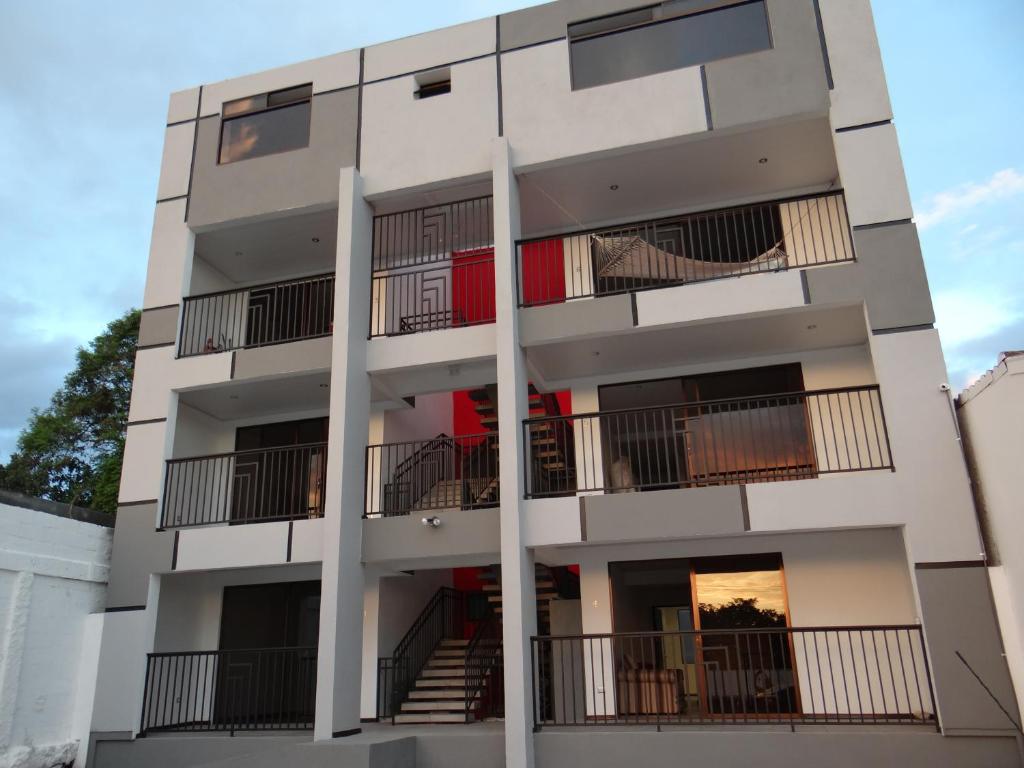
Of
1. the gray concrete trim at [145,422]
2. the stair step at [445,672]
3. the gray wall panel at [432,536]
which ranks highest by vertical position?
the gray concrete trim at [145,422]

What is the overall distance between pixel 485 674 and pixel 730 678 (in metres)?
3.97

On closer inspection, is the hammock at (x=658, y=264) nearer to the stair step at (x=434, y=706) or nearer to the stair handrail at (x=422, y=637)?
the stair handrail at (x=422, y=637)

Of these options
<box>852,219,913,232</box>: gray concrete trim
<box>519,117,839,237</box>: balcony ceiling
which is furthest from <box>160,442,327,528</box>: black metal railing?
<box>852,219,913,232</box>: gray concrete trim

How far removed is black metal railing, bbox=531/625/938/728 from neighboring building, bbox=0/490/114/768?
6.48 metres

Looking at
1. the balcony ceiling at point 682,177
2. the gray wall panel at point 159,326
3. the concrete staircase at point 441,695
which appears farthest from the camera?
the gray wall panel at point 159,326

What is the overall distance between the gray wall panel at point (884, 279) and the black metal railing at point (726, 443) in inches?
48.5

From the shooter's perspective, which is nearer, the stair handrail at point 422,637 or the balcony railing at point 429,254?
the stair handrail at point 422,637

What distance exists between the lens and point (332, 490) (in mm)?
10602

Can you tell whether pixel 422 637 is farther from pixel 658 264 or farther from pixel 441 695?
pixel 658 264

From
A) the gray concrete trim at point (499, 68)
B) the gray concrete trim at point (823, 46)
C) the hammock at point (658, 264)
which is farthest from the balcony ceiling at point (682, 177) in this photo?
the hammock at point (658, 264)

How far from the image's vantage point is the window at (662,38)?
11.4 meters

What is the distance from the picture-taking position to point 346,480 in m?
10.7

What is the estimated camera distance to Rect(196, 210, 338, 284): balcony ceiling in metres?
13.1

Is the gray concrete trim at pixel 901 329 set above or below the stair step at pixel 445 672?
above
